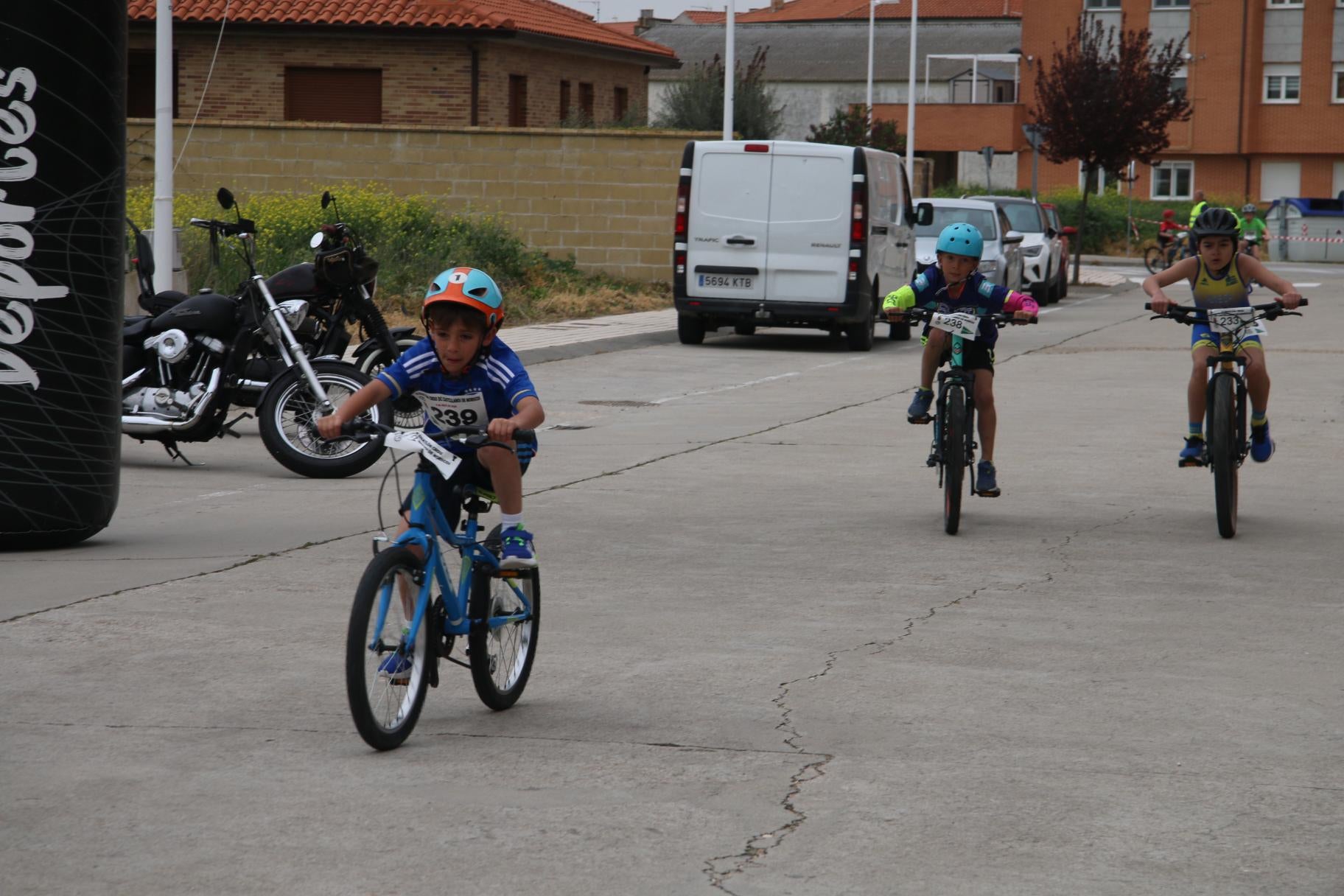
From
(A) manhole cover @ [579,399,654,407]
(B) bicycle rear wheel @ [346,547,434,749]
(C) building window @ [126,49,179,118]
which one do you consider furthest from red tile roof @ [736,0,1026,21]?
(B) bicycle rear wheel @ [346,547,434,749]

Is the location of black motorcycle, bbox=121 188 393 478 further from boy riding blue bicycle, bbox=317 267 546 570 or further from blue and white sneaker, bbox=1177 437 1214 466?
boy riding blue bicycle, bbox=317 267 546 570

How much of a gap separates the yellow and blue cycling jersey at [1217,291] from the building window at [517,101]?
93.0 feet

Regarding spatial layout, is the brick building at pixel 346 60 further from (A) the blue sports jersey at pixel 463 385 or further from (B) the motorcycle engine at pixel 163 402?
(A) the blue sports jersey at pixel 463 385

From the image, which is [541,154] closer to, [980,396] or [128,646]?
[980,396]

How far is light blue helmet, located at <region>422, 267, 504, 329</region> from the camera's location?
5.70 m

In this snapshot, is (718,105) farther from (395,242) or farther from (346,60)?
(395,242)

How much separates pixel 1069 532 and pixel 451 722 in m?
4.66

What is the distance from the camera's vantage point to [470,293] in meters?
5.71

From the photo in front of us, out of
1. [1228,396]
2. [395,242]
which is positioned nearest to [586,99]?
[395,242]

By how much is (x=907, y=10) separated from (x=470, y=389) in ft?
302

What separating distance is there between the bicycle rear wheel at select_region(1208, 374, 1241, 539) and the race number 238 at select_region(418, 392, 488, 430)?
4680mm

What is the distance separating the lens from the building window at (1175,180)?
2879 inches

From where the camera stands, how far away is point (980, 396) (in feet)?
33.4

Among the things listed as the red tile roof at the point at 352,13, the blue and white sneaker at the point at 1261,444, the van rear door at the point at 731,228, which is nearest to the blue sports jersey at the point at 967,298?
the blue and white sneaker at the point at 1261,444
